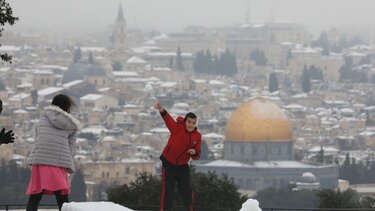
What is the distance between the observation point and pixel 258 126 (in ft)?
244

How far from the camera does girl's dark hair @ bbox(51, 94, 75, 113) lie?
11516 mm

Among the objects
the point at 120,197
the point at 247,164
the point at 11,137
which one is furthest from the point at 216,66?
the point at 11,137

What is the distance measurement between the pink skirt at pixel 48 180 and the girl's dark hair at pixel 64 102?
0.38 meters

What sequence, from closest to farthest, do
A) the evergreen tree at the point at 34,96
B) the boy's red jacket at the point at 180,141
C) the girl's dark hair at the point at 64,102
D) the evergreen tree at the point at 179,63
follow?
the girl's dark hair at the point at 64,102, the boy's red jacket at the point at 180,141, the evergreen tree at the point at 34,96, the evergreen tree at the point at 179,63

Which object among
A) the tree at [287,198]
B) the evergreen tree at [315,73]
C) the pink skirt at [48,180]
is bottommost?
the evergreen tree at [315,73]

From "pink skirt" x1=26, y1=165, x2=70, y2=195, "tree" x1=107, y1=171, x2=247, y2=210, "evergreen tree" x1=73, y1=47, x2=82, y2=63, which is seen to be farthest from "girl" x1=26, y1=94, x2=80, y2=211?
"evergreen tree" x1=73, y1=47, x2=82, y2=63

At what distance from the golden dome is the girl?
2471 inches

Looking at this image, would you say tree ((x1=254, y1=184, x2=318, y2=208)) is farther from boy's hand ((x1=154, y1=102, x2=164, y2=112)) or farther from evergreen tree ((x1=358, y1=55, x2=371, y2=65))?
evergreen tree ((x1=358, y1=55, x2=371, y2=65))

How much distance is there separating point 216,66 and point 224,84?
30.9 ft

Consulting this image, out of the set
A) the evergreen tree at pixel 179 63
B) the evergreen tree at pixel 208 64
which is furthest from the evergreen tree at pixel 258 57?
the evergreen tree at pixel 208 64

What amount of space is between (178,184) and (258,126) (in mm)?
62435

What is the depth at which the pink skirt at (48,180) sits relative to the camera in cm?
1139

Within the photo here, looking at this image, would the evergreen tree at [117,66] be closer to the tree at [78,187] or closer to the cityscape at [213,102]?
the cityscape at [213,102]

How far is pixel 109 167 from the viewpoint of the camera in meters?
90.2
